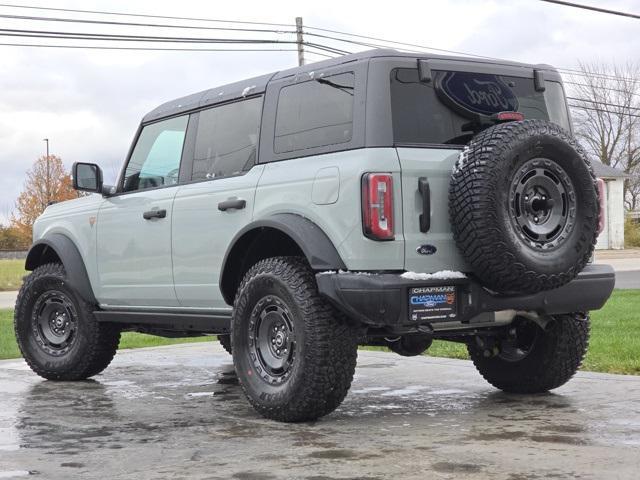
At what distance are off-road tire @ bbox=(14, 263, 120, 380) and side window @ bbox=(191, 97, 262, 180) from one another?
6.07ft

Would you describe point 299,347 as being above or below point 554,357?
above

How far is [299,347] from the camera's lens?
18.9ft

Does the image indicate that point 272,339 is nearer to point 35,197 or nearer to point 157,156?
point 157,156

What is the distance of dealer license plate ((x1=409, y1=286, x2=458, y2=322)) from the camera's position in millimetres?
5535

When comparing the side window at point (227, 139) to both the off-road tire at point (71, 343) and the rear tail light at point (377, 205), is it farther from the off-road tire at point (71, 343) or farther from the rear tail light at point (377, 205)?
the off-road tire at point (71, 343)

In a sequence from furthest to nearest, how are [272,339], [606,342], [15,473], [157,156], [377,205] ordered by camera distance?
[606,342], [157,156], [272,339], [377,205], [15,473]

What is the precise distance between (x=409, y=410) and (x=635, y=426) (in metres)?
1.46

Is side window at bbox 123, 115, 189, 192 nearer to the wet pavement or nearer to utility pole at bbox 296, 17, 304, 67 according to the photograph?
the wet pavement

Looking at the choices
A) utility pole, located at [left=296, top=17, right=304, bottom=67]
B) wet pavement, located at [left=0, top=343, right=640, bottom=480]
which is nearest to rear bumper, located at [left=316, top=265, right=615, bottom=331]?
wet pavement, located at [left=0, top=343, right=640, bottom=480]

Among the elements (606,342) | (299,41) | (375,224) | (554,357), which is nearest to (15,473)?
(375,224)

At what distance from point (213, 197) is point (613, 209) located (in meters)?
58.9

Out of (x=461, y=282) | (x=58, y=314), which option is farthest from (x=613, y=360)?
(x=58, y=314)

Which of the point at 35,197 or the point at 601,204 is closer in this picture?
the point at 601,204

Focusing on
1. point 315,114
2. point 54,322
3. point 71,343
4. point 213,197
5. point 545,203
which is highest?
point 315,114
